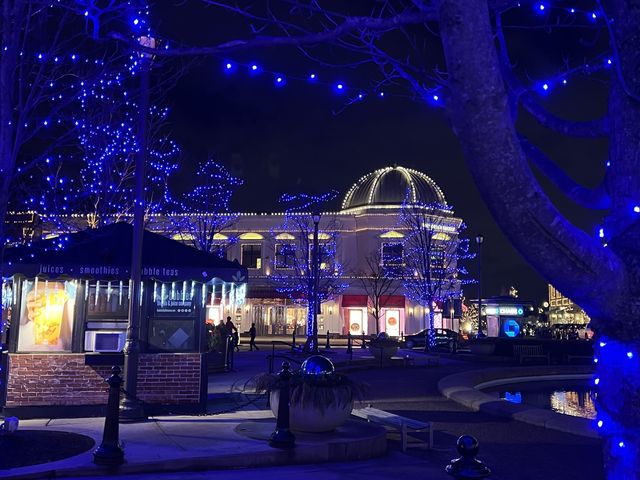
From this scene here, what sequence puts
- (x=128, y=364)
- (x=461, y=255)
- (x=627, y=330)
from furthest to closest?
(x=461, y=255), (x=128, y=364), (x=627, y=330)

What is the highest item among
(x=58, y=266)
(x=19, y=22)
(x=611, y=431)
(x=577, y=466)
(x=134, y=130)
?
(x=134, y=130)

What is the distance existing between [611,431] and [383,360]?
22429 millimetres

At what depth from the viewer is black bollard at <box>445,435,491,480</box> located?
427 centimetres

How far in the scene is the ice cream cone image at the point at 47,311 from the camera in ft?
38.2

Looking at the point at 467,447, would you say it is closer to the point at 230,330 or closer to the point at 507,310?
the point at 230,330

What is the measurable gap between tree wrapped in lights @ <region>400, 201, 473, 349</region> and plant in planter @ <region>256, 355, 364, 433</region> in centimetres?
3232

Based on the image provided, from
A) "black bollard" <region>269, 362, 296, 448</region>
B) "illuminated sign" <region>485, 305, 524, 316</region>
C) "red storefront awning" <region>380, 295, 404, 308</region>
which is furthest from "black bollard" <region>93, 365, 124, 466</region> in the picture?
"red storefront awning" <region>380, 295, 404, 308</region>

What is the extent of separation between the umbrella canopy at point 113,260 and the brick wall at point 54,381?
151cm

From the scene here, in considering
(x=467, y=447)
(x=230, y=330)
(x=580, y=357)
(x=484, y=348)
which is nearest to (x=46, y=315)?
(x=467, y=447)

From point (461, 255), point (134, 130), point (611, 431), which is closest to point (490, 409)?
point (611, 431)

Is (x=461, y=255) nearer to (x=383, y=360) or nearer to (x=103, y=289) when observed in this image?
(x=383, y=360)

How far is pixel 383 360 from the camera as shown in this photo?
26.6m

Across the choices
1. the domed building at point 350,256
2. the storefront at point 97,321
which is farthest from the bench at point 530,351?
the storefront at point 97,321

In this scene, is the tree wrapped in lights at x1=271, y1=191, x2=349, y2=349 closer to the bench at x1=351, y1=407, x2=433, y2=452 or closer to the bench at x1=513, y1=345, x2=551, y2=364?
the bench at x1=513, y1=345, x2=551, y2=364
